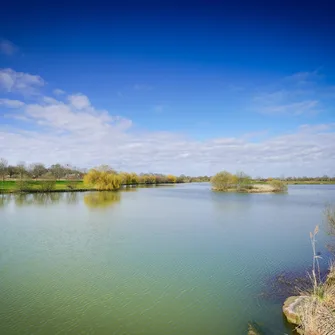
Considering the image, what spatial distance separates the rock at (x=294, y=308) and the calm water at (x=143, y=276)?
8.2 inches

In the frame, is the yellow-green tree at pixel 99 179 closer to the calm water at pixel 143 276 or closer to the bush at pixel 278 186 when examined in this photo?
the bush at pixel 278 186

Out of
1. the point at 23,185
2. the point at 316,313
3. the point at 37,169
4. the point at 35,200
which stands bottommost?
the point at 35,200

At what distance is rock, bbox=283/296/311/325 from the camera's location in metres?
5.51

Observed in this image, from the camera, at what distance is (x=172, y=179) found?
109 metres

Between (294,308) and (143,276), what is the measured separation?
4.38 meters

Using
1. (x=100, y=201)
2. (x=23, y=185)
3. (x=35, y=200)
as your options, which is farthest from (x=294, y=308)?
(x=23, y=185)

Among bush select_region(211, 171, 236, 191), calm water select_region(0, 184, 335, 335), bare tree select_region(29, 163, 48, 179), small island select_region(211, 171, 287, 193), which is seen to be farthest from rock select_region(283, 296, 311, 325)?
bare tree select_region(29, 163, 48, 179)

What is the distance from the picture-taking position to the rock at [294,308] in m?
5.51

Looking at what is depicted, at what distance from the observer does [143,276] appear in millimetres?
8383

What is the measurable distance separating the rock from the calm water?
208 millimetres

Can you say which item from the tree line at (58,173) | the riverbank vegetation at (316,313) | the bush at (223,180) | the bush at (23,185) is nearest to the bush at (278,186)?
the bush at (223,180)

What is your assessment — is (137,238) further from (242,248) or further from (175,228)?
(242,248)

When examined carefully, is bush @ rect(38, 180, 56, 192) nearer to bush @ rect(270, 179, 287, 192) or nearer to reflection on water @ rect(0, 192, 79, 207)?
reflection on water @ rect(0, 192, 79, 207)

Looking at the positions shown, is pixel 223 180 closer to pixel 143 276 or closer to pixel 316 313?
pixel 143 276
